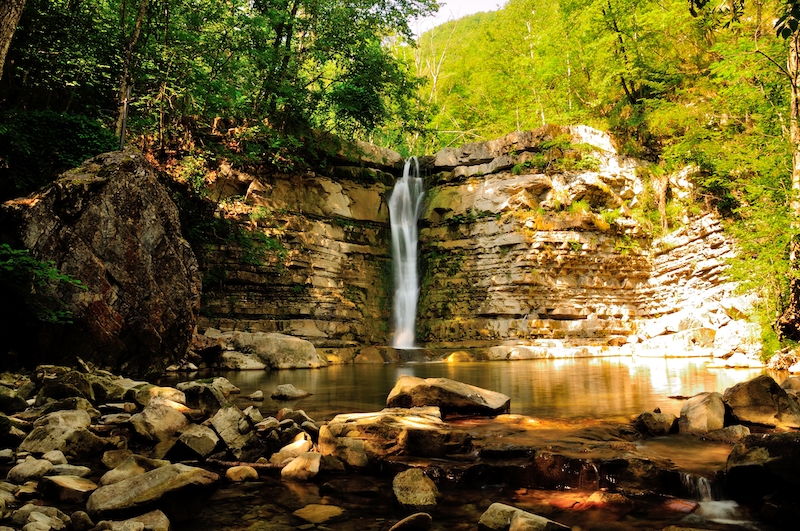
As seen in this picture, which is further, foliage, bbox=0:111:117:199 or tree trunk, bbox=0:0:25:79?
foliage, bbox=0:111:117:199

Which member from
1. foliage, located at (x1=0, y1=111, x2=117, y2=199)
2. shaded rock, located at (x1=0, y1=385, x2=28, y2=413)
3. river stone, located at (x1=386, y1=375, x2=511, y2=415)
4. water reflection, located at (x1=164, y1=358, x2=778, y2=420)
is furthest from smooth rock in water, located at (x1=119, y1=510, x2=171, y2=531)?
foliage, located at (x1=0, y1=111, x2=117, y2=199)

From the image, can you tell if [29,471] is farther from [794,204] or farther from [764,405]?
[794,204]

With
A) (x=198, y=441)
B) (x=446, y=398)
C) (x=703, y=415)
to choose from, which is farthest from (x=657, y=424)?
(x=198, y=441)

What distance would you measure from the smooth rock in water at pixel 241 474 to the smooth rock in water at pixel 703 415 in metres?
3.61

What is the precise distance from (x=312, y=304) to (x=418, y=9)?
11.5 m

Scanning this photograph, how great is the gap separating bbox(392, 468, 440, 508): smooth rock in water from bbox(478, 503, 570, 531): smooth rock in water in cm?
43

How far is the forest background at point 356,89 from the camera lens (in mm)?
9266

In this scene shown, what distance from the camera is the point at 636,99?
18.5 m

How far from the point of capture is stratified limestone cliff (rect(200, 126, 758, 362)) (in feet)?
50.5

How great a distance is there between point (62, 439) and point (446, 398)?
11.3 ft

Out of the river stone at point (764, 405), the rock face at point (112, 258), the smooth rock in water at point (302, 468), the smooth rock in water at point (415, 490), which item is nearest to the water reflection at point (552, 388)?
the river stone at point (764, 405)

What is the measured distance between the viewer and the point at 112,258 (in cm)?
784

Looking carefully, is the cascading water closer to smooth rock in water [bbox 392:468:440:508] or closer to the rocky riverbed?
the rocky riverbed

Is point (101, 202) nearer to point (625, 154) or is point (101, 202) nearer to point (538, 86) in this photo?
point (625, 154)
